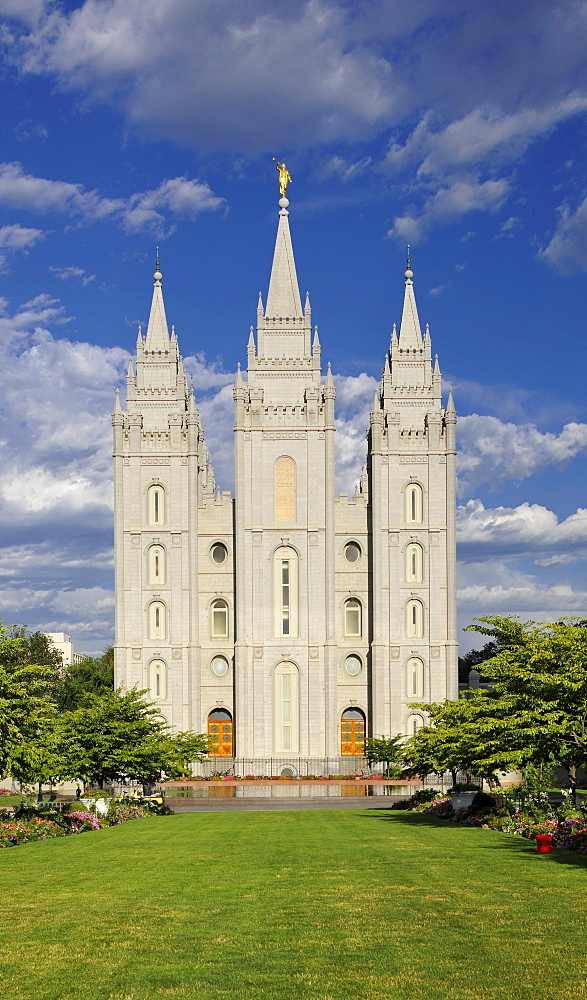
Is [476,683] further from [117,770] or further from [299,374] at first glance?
[117,770]

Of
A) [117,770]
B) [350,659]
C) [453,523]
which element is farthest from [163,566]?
[117,770]

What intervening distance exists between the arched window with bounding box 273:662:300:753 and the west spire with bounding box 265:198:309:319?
23.5 meters

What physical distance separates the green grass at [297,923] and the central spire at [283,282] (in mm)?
50036

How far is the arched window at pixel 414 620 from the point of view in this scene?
65875mm

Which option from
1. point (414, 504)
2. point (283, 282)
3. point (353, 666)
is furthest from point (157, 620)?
point (283, 282)

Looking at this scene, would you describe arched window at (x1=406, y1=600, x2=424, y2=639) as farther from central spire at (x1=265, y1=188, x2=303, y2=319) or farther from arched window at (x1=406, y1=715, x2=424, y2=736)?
central spire at (x1=265, y1=188, x2=303, y2=319)

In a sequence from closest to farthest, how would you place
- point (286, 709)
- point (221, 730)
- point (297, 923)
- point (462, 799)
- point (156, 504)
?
point (297, 923), point (462, 799), point (286, 709), point (221, 730), point (156, 504)

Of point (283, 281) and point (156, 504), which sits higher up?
point (283, 281)

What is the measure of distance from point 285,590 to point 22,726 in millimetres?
37908

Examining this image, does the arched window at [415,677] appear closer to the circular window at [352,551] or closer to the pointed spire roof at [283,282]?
the circular window at [352,551]

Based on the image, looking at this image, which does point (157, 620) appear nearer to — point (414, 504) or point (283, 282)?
point (414, 504)

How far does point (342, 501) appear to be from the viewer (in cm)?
6812

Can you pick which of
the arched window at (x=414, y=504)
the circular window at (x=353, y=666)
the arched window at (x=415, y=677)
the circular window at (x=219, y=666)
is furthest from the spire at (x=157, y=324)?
the arched window at (x=415, y=677)

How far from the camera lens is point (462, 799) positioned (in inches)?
1310
